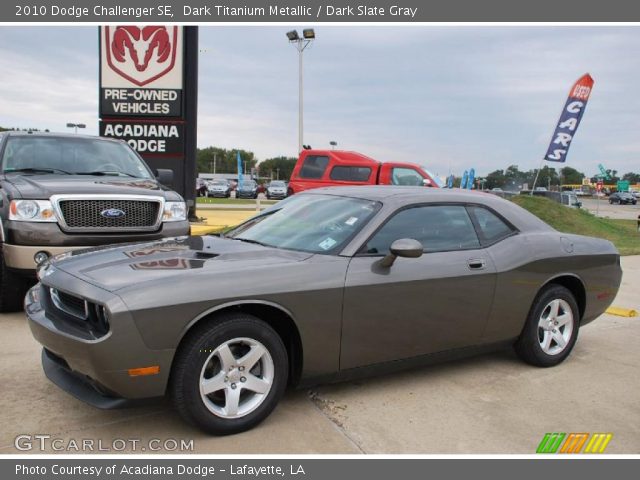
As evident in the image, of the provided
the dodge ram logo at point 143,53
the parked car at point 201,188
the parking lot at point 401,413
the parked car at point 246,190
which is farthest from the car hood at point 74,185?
the parked car at point 246,190

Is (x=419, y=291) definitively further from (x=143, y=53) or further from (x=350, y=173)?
(x=350, y=173)

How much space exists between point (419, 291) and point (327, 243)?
0.69 m

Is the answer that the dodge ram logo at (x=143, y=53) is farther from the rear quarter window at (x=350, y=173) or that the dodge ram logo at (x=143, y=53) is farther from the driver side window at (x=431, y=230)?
the driver side window at (x=431, y=230)

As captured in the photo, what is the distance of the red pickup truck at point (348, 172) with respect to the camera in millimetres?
14883

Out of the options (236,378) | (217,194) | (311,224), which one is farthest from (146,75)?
(217,194)

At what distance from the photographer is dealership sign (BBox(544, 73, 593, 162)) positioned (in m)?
19.1

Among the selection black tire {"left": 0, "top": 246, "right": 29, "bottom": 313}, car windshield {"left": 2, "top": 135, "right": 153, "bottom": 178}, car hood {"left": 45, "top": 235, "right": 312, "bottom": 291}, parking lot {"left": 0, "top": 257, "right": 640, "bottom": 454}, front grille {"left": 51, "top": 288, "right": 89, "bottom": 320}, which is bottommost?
parking lot {"left": 0, "top": 257, "right": 640, "bottom": 454}

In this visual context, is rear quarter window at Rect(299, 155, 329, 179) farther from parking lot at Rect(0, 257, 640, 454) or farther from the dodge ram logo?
parking lot at Rect(0, 257, 640, 454)

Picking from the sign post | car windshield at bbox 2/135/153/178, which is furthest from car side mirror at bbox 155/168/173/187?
the sign post

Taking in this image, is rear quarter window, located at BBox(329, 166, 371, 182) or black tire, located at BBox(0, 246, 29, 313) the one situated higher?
rear quarter window, located at BBox(329, 166, 371, 182)

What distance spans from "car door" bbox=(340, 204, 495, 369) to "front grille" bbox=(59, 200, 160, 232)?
3006mm

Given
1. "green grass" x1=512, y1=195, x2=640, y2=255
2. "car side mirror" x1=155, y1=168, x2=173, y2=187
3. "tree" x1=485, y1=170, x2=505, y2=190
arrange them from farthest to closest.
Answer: "tree" x1=485, y1=170, x2=505, y2=190
"green grass" x1=512, y1=195, x2=640, y2=255
"car side mirror" x1=155, y1=168, x2=173, y2=187

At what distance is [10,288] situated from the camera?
5.48 metres
